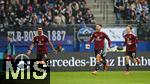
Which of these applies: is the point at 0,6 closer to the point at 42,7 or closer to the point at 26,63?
the point at 42,7

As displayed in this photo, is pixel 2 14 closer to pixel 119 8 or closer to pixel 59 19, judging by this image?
pixel 59 19

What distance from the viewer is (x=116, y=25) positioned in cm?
2922

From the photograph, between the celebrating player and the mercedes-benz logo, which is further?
the celebrating player

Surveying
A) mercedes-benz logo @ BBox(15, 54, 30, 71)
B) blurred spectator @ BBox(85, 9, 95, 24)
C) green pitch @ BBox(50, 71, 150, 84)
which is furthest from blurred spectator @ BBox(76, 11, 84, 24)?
green pitch @ BBox(50, 71, 150, 84)

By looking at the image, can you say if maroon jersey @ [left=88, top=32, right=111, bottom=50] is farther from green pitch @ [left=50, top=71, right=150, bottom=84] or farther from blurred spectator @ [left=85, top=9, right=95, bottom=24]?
blurred spectator @ [left=85, top=9, right=95, bottom=24]

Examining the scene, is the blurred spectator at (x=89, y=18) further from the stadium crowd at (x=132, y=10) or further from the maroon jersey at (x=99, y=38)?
the maroon jersey at (x=99, y=38)

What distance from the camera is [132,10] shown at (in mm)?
31891

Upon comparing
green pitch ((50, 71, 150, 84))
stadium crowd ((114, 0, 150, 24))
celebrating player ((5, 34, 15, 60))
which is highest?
stadium crowd ((114, 0, 150, 24))

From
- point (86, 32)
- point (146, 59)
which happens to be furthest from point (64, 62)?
point (146, 59)

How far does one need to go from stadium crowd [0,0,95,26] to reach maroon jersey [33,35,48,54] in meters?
3.87

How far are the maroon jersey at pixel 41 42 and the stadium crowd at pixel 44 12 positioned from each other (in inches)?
152

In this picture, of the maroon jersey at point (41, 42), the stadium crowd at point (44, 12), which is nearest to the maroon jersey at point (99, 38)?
the maroon jersey at point (41, 42)

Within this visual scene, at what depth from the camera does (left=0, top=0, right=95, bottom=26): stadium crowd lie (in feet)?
99.7

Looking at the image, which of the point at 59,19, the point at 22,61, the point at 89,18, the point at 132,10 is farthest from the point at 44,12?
the point at 132,10
